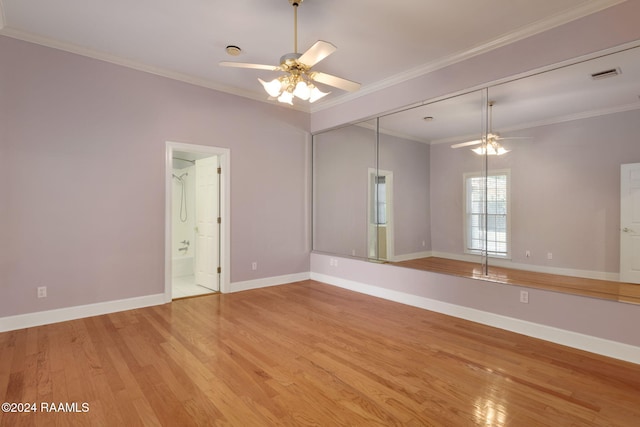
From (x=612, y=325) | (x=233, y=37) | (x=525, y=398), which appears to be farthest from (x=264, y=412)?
(x=233, y=37)

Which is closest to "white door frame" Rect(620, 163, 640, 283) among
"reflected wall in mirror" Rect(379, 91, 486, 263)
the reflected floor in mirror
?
the reflected floor in mirror

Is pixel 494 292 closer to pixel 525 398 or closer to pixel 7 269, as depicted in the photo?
pixel 525 398

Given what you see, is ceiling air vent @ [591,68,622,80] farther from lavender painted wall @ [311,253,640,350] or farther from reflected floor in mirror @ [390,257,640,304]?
lavender painted wall @ [311,253,640,350]

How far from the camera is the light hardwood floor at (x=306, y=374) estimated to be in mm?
1986

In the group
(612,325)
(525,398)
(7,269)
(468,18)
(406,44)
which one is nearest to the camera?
(525,398)

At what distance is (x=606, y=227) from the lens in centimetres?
293

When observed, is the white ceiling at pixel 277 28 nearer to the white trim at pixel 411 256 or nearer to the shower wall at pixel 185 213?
the white trim at pixel 411 256

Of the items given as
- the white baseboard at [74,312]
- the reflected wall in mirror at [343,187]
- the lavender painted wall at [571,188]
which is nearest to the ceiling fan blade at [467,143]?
the lavender painted wall at [571,188]

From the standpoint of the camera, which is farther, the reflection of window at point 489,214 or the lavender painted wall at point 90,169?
the reflection of window at point 489,214

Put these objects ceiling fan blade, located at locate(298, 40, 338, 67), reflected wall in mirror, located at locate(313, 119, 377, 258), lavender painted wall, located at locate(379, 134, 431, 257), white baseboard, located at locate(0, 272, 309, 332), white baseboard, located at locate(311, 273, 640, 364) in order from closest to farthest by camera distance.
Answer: ceiling fan blade, located at locate(298, 40, 338, 67) < white baseboard, located at locate(311, 273, 640, 364) < white baseboard, located at locate(0, 272, 309, 332) < lavender painted wall, located at locate(379, 134, 431, 257) < reflected wall in mirror, located at locate(313, 119, 377, 258)

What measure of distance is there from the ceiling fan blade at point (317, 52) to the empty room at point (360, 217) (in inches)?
0.8

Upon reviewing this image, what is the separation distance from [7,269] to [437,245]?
192 inches

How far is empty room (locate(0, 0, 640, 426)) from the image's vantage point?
7.55ft

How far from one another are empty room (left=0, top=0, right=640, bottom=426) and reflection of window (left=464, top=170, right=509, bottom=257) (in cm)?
3
